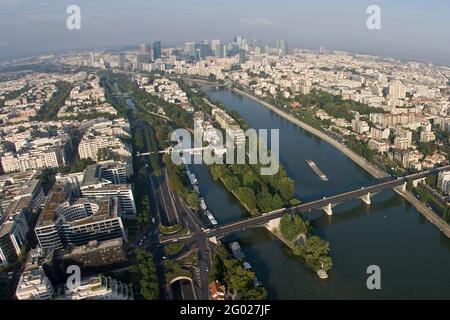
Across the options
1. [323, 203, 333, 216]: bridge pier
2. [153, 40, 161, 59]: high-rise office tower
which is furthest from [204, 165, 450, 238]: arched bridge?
[153, 40, 161, 59]: high-rise office tower

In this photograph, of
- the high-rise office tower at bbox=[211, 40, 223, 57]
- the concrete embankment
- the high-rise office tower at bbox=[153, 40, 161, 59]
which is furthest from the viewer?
the high-rise office tower at bbox=[211, 40, 223, 57]

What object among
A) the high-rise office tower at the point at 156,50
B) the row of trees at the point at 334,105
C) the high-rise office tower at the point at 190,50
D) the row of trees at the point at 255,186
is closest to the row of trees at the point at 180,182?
the row of trees at the point at 255,186

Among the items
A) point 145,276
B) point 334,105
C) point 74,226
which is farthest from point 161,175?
point 334,105

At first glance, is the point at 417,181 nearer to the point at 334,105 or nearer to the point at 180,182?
the point at 180,182

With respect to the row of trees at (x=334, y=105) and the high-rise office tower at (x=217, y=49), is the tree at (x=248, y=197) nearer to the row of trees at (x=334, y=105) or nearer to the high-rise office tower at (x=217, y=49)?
the row of trees at (x=334, y=105)

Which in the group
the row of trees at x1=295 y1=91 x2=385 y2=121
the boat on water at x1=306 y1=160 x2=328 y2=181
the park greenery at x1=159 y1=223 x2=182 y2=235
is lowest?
the boat on water at x1=306 y1=160 x2=328 y2=181

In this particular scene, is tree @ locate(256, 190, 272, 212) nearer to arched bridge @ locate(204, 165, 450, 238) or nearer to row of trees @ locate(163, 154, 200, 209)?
arched bridge @ locate(204, 165, 450, 238)

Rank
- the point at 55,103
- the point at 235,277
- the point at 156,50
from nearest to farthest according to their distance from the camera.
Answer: the point at 235,277 → the point at 55,103 → the point at 156,50
